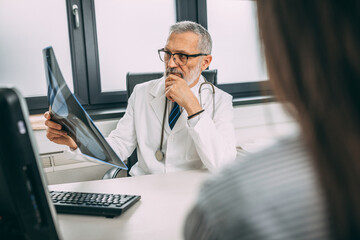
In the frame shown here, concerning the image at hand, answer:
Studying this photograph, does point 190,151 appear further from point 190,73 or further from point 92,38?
point 92,38

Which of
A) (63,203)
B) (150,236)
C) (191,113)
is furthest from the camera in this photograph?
(191,113)

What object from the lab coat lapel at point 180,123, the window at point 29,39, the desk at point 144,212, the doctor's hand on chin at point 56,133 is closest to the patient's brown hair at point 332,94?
the desk at point 144,212

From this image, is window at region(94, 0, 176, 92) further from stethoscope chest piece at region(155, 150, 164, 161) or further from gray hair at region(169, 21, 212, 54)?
stethoscope chest piece at region(155, 150, 164, 161)

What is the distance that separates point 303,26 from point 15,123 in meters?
0.42

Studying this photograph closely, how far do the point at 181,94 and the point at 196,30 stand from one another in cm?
39

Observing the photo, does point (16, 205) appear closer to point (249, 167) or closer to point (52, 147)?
point (249, 167)

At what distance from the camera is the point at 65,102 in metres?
0.92

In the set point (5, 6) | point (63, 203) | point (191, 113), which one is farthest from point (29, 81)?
point (63, 203)

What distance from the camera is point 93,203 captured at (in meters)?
0.88

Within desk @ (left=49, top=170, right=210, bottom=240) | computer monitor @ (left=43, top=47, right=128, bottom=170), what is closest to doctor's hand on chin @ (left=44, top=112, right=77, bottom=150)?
computer monitor @ (left=43, top=47, right=128, bottom=170)

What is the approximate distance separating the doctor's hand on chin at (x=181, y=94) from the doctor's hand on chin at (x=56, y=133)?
50cm

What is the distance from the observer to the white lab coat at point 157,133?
1569 mm

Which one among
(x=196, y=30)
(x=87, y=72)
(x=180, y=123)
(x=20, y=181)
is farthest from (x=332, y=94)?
(x=87, y=72)

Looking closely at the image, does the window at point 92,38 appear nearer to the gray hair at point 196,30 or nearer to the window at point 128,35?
the window at point 128,35
